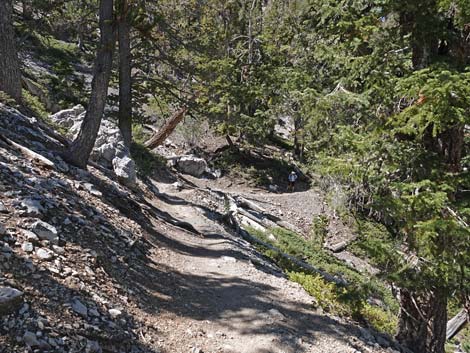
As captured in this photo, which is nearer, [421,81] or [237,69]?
[421,81]

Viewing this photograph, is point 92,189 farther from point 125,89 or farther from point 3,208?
point 125,89

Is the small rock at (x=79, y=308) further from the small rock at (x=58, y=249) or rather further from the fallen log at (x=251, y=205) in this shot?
the fallen log at (x=251, y=205)

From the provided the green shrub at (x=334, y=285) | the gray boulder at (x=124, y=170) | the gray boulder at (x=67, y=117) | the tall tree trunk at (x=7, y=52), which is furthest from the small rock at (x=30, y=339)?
the gray boulder at (x=67, y=117)

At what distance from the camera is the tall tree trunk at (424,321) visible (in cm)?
615

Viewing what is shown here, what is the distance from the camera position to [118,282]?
4.98m

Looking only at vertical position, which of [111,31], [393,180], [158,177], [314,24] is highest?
[314,24]

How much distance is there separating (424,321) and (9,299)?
575 cm

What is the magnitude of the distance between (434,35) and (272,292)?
4.60 metres

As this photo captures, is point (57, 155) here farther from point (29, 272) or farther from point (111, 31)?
point (29, 272)

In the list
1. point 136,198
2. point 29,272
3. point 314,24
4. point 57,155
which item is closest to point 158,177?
point 136,198

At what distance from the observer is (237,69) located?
25453 mm

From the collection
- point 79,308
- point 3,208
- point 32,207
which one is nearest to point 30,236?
point 3,208

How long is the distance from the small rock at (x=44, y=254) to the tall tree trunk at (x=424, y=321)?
499 cm

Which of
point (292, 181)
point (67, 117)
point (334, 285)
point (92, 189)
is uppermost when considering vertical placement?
point (67, 117)
